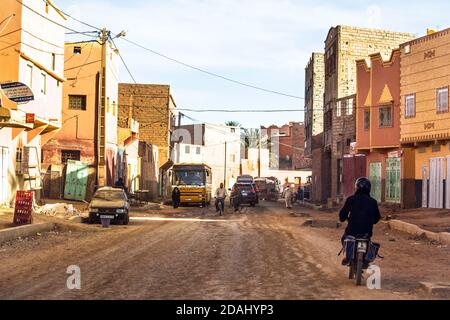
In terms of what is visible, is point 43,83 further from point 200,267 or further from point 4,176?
point 200,267

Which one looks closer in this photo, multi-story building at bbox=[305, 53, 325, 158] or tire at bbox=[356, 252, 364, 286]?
tire at bbox=[356, 252, 364, 286]

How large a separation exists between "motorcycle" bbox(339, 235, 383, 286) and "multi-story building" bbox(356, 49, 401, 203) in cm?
2892

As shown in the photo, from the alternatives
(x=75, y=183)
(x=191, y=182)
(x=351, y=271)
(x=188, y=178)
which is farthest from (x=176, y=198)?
(x=351, y=271)

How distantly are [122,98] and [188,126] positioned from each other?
117 ft

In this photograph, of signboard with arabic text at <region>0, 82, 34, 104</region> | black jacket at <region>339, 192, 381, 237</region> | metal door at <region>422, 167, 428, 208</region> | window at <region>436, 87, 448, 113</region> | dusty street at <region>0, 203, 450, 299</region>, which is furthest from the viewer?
metal door at <region>422, 167, 428, 208</region>

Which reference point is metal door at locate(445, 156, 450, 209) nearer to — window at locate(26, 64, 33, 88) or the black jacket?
window at locate(26, 64, 33, 88)

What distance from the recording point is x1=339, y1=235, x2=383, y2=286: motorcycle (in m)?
9.82

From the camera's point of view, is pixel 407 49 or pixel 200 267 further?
pixel 407 49

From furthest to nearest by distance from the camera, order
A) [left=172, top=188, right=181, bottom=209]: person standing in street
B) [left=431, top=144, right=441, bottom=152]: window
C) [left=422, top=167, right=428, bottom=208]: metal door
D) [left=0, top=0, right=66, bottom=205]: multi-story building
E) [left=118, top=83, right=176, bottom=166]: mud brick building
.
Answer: [left=118, top=83, right=176, bottom=166]: mud brick building < [left=172, top=188, right=181, bottom=209]: person standing in street < [left=422, top=167, right=428, bottom=208]: metal door < [left=431, top=144, right=441, bottom=152]: window < [left=0, top=0, right=66, bottom=205]: multi-story building

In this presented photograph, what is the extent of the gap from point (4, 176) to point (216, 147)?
227ft

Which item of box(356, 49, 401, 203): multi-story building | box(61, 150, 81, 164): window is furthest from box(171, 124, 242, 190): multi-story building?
box(356, 49, 401, 203): multi-story building

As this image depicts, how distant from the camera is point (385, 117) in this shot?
39.4 m

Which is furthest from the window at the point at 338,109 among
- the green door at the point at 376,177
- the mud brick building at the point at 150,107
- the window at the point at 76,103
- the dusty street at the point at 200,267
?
the dusty street at the point at 200,267
